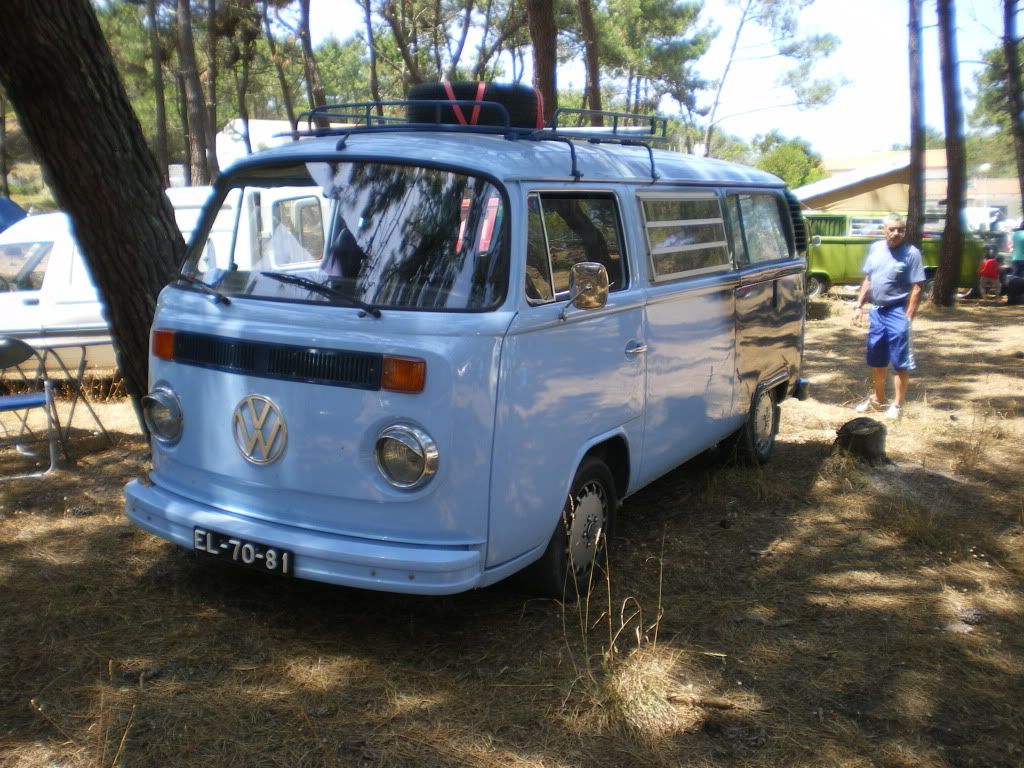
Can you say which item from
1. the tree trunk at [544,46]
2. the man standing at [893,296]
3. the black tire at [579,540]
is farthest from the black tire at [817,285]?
the black tire at [579,540]

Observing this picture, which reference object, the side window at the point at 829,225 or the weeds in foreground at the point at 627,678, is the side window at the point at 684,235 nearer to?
the weeds in foreground at the point at 627,678

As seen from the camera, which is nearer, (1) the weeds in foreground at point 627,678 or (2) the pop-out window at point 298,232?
(1) the weeds in foreground at point 627,678

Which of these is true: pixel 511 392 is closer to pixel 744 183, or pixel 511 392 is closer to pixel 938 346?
pixel 744 183

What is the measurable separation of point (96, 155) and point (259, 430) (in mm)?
2533

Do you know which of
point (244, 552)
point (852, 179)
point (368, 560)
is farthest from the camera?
point (852, 179)

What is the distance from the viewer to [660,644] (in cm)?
442

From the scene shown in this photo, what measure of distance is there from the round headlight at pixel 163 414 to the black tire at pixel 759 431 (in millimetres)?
4124

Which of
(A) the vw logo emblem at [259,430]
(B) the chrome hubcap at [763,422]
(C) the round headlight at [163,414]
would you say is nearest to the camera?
(A) the vw logo emblem at [259,430]

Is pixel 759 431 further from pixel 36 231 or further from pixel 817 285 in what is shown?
pixel 817 285

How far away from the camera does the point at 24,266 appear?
10.1m

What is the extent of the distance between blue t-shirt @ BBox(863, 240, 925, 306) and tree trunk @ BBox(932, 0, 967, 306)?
12106 mm

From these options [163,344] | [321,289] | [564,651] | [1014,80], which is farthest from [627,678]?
[1014,80]

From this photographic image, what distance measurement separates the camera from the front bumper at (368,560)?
3.80m

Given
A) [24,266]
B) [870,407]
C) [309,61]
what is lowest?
[870,407]
